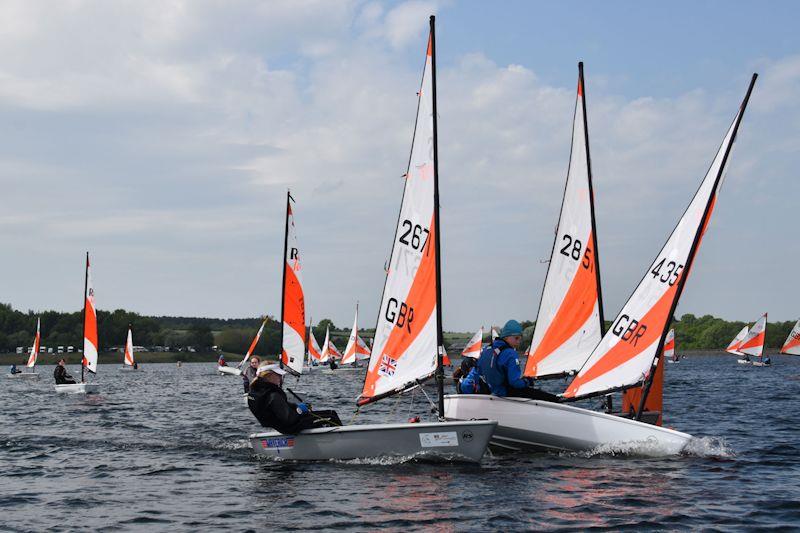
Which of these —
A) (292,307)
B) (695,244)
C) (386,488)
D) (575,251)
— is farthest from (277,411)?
(292,307)

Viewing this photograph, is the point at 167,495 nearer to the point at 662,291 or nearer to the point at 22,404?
the point at 662,291

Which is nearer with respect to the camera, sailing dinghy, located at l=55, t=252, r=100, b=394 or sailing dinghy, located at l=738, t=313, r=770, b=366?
sailing dinghy, located at l=55, t=252, r=100, b=394

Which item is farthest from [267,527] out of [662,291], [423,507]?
[662,291]

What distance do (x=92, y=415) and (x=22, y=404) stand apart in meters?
8.02

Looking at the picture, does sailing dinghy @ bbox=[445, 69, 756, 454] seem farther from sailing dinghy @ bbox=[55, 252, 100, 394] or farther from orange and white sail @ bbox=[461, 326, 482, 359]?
orange and white sail @ bbox=[461, 326, 482, 359]

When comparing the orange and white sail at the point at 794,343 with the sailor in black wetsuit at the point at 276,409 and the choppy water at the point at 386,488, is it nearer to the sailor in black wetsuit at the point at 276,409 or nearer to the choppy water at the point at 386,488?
the choppy water at the point at 386,488

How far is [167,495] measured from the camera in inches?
460

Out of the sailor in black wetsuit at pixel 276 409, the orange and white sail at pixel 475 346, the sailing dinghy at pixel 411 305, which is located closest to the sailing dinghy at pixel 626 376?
the sailing dinghy at pixel 411 305

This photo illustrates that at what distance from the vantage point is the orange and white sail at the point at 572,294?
1728 centimetres

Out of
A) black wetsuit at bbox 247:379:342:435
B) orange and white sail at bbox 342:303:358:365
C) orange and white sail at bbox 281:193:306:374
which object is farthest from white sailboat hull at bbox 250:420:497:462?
orange and white sail at bbox 342:303:358:365

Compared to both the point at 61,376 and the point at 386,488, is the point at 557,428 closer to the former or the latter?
the point at 386,488

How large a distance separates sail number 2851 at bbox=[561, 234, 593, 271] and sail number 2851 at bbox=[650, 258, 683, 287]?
2.45 metres

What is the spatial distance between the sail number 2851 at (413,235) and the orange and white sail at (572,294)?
462cm

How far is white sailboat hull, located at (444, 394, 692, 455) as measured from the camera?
13.8 m
